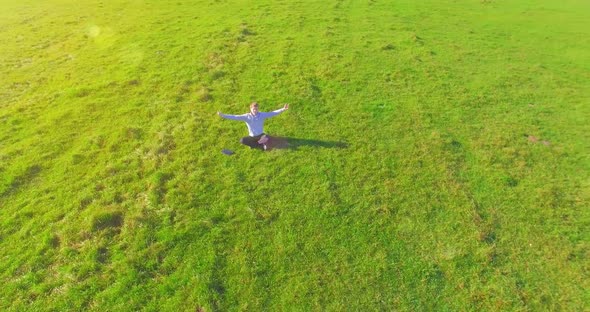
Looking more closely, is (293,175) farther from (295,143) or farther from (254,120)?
(254,120)

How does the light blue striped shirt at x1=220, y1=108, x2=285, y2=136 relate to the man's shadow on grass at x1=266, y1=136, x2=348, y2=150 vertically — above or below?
above

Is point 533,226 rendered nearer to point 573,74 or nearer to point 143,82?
point 573,74

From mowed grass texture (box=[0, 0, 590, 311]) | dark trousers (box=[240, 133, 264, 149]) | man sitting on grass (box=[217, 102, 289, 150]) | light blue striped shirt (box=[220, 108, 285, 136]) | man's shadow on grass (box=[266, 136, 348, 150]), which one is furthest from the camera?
man's shadow on grass (box=[266, 136, 348, 150])

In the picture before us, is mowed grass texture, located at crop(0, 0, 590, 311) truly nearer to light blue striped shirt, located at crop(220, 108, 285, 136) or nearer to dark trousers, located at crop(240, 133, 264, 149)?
dark trousers, located at crop(240, 133, 264, 149)

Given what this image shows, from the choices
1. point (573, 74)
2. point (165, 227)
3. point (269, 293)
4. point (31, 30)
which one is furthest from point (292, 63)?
point (31, 30)

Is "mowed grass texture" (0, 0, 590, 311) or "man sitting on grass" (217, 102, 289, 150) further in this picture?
"man sitting on grass" (217, 102, 289, 150)

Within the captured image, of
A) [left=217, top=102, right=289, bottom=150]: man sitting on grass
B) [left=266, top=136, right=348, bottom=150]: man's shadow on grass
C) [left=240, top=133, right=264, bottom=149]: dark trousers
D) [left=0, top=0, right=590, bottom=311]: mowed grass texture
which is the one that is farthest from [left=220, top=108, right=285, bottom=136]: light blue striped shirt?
[left=0, top=0, right=590, bottom=311]: mowed grass texture
